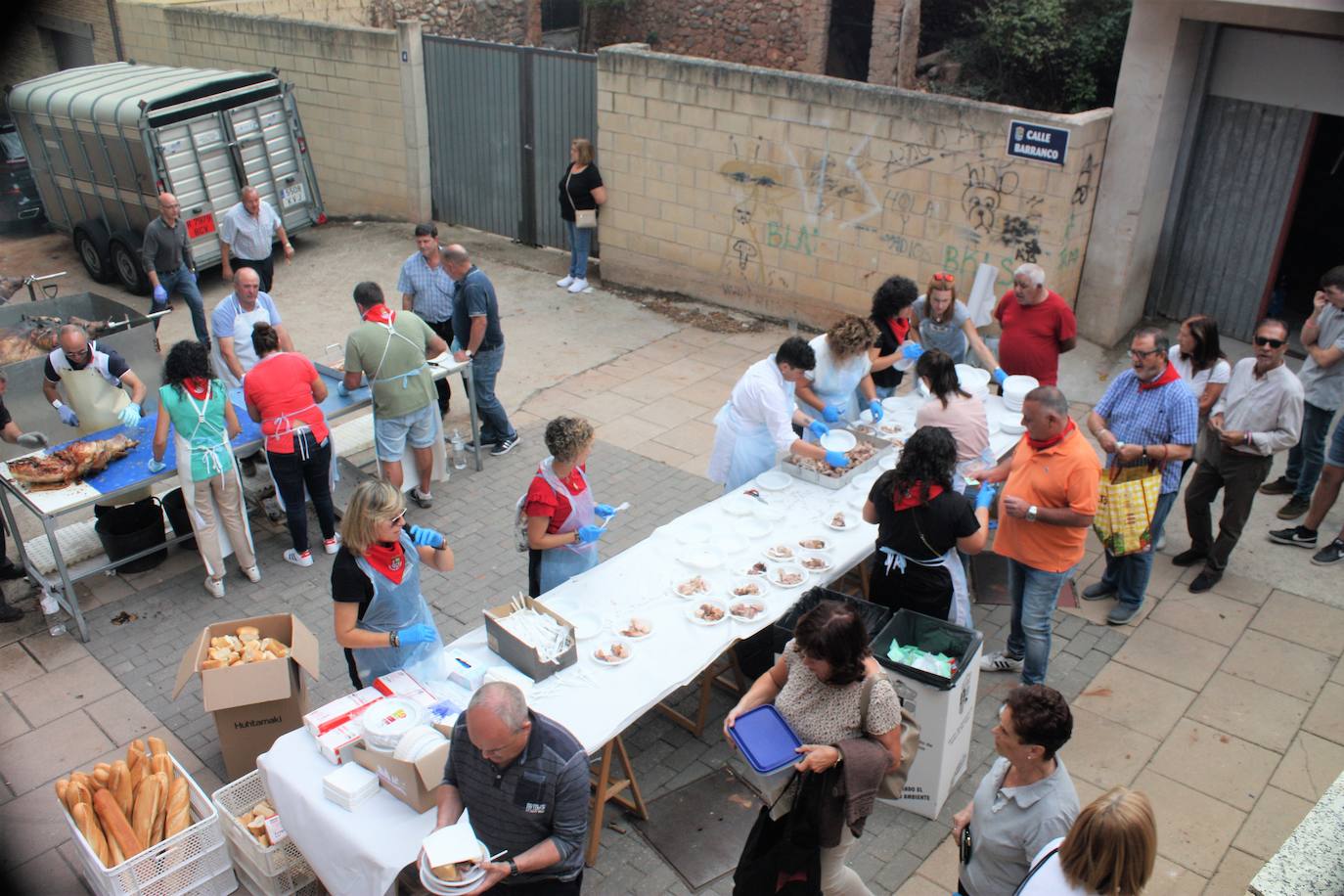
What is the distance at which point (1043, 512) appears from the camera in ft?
17.2

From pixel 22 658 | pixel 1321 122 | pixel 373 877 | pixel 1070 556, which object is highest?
pixel 1321 122

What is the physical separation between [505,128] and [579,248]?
2066 mm

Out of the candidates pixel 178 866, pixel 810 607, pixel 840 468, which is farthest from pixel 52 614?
pixel 840 468

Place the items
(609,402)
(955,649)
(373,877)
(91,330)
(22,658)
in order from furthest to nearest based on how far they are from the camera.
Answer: (609,402) → (91,330) → (22,658) → (955,649) → (373,877)

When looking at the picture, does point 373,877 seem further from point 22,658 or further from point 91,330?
point 91,330

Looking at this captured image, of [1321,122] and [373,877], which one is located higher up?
[1321,122]

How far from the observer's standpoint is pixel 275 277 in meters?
13.0

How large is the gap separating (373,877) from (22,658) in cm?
367

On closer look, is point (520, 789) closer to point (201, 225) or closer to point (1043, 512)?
point (1043, 512)

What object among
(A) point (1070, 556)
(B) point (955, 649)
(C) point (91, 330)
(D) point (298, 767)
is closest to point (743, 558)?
(B) point (955, 649)

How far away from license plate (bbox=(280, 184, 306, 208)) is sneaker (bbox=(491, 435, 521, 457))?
6.39m

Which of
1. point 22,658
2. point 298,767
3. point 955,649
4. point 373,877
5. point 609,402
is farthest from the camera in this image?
point 609,402

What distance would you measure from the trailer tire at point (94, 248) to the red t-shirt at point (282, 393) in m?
7.69

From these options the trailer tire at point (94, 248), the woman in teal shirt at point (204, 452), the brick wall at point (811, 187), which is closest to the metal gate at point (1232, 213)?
the brick wall at point (811, 187)
